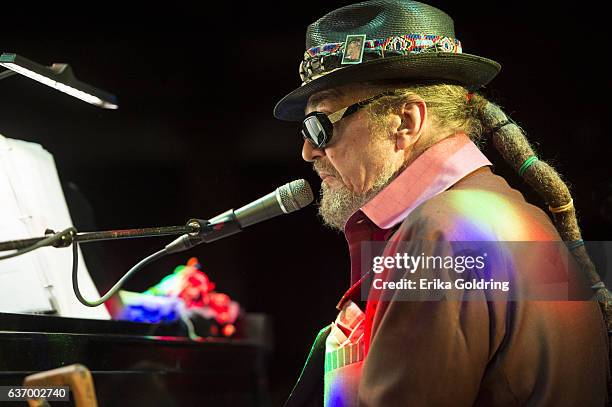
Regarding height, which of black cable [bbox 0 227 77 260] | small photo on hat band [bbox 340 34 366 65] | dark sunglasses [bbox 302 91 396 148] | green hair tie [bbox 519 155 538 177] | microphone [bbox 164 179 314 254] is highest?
small photo on hat band [bbox 340 34 366 65]

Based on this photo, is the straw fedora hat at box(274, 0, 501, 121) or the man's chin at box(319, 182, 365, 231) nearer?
the straw fedora hat at box(274, 0, 501, 121)

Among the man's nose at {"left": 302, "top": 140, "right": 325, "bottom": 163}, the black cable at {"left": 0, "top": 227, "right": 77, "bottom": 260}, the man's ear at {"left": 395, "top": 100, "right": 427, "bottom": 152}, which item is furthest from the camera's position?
the man's nose at {"left": 302, "top": 140, "right": 325, "bottom": 163}

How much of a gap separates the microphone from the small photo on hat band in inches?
16.1

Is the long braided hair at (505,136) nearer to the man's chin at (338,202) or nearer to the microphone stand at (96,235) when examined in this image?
the man's chin at (338,202)

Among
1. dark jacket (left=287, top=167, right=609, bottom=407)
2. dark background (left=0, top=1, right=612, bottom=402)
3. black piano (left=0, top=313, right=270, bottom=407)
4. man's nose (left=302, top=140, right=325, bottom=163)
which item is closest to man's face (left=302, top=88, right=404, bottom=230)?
Answer: man's nose (left=302, top=140, right=325, bottom=163)

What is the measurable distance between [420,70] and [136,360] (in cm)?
133

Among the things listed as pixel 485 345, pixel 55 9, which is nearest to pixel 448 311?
pixel 485 345

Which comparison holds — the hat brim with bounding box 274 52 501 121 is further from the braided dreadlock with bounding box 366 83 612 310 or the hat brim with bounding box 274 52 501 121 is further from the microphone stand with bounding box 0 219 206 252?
the microphone stand with bounding box 0 219 206 252

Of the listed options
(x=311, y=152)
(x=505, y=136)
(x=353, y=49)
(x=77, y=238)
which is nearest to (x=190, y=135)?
(x=311, y=152)

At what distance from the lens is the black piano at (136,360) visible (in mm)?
2098

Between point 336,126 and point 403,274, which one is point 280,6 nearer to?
point 336,126

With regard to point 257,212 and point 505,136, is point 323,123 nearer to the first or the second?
point 257,212

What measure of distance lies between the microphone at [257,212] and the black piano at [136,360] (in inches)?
15.0

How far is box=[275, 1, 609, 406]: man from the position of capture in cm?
168
